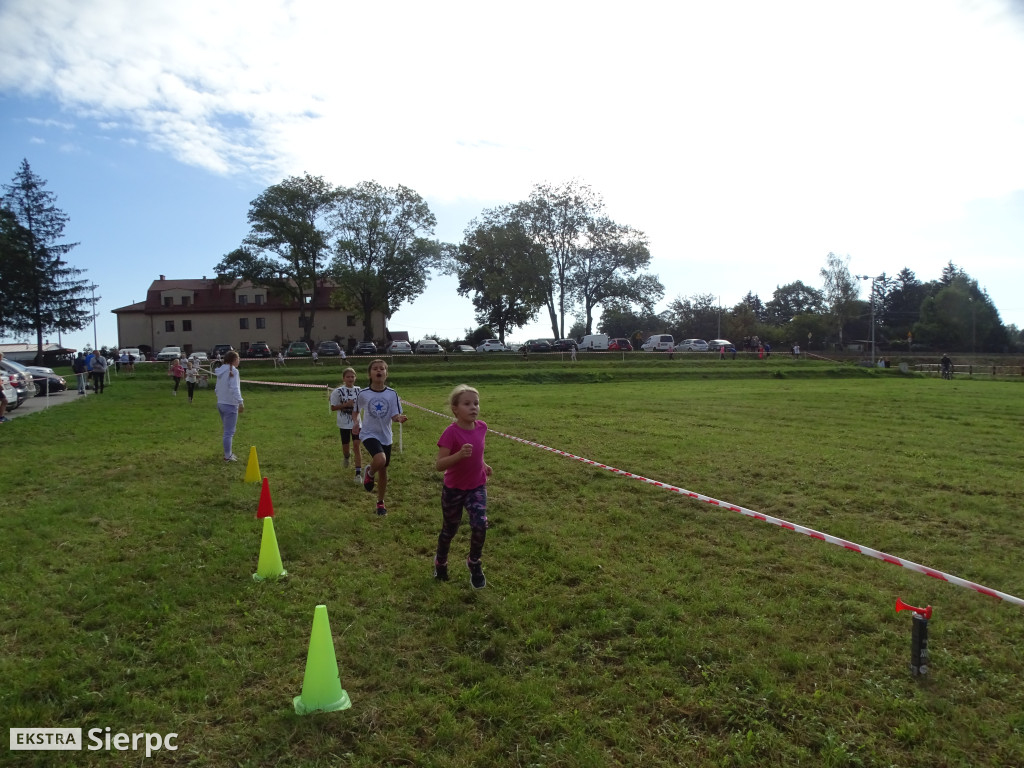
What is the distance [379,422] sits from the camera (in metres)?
7.43

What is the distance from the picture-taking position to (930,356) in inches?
2314

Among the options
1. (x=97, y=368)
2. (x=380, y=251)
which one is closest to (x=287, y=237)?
(x=380, y=251)

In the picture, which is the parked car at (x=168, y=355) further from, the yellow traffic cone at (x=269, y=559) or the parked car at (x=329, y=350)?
the yellow traffic cone at (x=269, y=559)

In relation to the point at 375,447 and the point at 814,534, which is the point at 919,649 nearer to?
the point at 814,534

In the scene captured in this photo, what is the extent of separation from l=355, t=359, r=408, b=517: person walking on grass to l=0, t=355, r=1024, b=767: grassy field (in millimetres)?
504

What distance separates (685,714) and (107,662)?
356 centimetres

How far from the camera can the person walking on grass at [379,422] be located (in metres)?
7.38

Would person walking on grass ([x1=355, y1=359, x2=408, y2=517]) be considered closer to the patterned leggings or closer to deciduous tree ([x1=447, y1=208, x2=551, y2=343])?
the patterned leggings

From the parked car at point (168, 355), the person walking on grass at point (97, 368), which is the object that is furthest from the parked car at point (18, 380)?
the parked car at point (168, 355)

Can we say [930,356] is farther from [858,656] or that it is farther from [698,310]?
[858,656]

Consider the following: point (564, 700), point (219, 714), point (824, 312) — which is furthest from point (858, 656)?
point (824, 312)

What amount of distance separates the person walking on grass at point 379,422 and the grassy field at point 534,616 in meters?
0.50

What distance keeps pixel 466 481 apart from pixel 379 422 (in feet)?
8.07

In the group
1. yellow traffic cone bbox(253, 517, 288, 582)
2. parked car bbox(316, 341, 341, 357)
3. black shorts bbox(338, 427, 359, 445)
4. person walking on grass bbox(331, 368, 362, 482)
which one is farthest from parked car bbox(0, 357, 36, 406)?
parked car bbox(316, 341, 341, 357)
